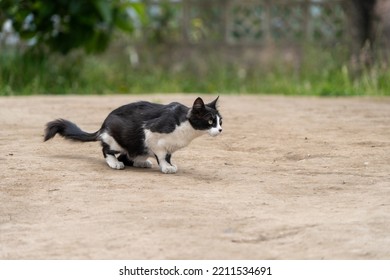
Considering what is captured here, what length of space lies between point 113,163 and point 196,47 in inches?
364

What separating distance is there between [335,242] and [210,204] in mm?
1025

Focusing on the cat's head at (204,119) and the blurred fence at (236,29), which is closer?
the cat's head at (204,119)

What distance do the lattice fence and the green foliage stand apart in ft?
9.98

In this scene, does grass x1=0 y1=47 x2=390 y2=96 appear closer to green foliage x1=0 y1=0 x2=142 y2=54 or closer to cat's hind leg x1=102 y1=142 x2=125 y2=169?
green foliage x1=0 y1=0 x2=142 y2=54

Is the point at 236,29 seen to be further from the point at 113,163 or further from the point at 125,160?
the point at 113,163

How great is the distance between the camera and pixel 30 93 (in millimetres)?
11719

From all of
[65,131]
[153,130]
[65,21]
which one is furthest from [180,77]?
[153,130]

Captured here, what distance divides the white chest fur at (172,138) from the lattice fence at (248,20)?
29.7 ft

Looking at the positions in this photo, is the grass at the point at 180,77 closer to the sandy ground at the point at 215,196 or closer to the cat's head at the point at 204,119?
the sandy ground at the point at 215,196

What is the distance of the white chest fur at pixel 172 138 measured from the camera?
6168 mm

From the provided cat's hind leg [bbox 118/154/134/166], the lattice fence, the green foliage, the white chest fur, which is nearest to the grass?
the green foliage

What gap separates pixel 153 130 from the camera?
6.21 metres

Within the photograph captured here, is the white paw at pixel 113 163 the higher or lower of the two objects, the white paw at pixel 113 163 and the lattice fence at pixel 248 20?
the lower

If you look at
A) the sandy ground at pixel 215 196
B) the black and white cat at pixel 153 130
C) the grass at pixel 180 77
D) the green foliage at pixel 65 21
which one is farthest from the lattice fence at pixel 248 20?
the black and white cat at pixel 153 130
